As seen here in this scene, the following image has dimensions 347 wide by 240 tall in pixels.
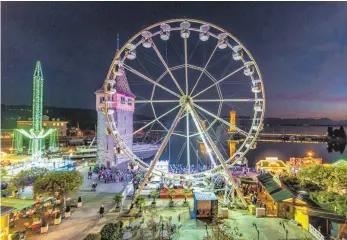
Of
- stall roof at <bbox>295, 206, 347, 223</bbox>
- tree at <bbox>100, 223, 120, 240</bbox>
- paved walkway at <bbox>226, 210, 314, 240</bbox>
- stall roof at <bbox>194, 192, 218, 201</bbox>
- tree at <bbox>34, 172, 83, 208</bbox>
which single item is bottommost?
paved walkway at <bbox>226, 210, 314, 240</bbox>

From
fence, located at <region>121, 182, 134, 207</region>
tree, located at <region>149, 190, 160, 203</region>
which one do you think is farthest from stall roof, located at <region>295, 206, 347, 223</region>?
fence, located at <region>121, 182, 134, 207</region>

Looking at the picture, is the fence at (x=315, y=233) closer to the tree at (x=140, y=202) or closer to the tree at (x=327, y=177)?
the tree at (x=327, y=177)

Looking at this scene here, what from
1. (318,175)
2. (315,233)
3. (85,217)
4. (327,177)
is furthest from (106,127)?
(315,233)

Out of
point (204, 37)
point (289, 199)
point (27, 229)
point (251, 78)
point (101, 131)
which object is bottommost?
point (27, 229)

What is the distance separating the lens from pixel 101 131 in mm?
34312

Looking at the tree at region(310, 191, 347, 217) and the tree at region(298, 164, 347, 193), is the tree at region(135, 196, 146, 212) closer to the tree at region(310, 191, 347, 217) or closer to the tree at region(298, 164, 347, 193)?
the tree at region(310, 191, 347, 217)

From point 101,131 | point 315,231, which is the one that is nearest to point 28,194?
point 101,131

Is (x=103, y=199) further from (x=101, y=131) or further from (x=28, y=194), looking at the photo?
(x=101, y=131)

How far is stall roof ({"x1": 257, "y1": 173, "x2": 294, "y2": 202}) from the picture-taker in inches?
679

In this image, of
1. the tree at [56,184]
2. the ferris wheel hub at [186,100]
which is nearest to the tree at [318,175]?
the ferris wheel hub at [186,100]

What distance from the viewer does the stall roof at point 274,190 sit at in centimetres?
1725

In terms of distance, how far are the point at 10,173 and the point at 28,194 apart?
820cm

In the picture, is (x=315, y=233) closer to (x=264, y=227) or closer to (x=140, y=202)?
(x=264, y=227)

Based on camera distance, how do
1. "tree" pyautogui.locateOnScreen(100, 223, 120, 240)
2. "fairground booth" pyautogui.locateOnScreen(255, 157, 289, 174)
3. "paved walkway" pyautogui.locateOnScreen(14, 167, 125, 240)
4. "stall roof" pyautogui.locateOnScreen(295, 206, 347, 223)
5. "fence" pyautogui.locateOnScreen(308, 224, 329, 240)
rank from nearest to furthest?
"tree" pyautogui.locateOnScreen(100, 223, 120, 240)
"fence" pyautogui.locateOnScreen(308, 224, 329, 240)
"stall roof" pyautogui.locateOnScreen(295, 206, 347, 223)
"paved walkway" pyautogui.locateOnScreen(14, 167, 125, 240)
"fairground booth" pyautogui.locateOnScreen(255, 157, 289, 174)
